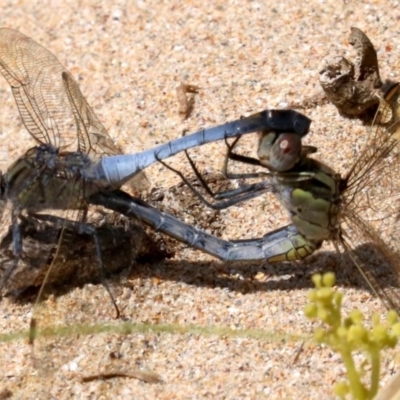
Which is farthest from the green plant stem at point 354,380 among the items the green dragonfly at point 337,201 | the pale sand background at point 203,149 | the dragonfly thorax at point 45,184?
the dragonfly thorax at point 45,184

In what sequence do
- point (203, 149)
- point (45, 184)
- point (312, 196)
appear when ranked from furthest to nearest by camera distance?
point (203, 149) < point (45, 184) < point (312, 196)

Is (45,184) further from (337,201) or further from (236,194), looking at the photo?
(337,201)

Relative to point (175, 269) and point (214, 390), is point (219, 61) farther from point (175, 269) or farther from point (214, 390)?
point (214, 390)

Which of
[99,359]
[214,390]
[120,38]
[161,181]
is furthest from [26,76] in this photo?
[214,390]

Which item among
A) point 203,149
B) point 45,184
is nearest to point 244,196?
point 203,149

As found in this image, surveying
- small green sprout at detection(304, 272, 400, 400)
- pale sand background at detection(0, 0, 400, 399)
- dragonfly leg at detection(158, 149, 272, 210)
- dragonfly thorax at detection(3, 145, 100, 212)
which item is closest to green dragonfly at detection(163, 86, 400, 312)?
dragonfly leg at detection(158, 149, 272, 210)

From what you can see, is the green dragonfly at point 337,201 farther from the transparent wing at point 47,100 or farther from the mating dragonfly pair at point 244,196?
the transparent wing at point 47,100
